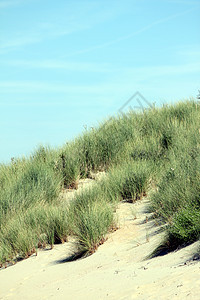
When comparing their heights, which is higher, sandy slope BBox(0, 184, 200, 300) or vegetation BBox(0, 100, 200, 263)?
vegetation BBox(0, 100, 200, 263)

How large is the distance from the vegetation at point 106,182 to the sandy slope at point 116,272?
10.9 inches

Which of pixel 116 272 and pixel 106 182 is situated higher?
pixel 106 182

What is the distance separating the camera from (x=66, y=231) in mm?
6738

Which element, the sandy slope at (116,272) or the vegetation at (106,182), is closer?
the sandy slope at (116,272)

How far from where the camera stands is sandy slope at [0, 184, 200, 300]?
3.91m

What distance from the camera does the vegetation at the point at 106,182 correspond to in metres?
6.10

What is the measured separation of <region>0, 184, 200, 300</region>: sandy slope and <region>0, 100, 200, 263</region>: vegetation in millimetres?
276

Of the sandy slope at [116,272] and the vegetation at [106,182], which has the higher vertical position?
the vegetation at [106,182]

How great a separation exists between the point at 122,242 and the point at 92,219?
52cm

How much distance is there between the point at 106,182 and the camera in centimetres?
834

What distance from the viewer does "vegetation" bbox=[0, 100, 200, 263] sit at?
20.0ft

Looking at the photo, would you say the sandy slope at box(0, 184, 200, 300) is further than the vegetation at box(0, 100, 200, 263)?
No

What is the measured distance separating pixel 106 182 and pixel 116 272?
362 cm

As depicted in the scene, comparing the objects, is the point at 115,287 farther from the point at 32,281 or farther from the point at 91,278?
the point at 32,281
